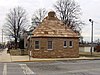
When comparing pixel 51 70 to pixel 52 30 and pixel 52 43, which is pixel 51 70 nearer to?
pixel 52 43

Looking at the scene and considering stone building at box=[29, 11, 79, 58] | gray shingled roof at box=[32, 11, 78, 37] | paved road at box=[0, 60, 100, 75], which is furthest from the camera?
gray shingled roof at box=[32, 11, 78, 37]

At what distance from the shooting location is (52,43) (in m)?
43.1

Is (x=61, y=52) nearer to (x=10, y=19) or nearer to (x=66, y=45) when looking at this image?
(x=66, y=45)

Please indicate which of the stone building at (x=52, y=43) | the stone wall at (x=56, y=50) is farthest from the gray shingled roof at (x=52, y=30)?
the stone wall at (x=56, y=50)

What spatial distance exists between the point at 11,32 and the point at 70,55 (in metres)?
47.3

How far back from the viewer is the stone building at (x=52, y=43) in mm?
42781

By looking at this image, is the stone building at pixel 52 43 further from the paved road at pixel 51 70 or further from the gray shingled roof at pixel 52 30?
the paved road at pixel 51 70

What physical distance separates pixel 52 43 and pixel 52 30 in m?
2.15

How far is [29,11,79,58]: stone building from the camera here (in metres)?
42.8

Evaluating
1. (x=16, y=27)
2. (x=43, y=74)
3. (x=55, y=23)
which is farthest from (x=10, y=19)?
(x=43, y=74)

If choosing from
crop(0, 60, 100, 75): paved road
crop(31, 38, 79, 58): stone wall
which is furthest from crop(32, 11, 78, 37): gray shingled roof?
crop(0, 60, 100, 75): paved road

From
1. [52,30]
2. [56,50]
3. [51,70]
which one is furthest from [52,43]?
[51,70]

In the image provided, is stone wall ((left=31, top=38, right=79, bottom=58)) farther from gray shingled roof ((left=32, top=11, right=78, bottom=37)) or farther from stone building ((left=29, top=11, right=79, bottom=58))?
gray shingled roof ((left=32, top=11, right=78, bottom=37))

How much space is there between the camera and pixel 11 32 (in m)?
88.6
